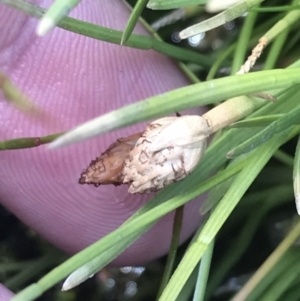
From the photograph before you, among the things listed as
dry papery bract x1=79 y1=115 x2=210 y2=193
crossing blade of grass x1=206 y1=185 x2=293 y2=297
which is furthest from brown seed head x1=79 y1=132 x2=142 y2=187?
crossing blade of grass x1=206 y1=185 x2=293 y2=297

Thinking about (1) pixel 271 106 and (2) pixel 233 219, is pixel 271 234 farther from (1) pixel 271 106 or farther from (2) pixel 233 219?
(1) pixel 271 106

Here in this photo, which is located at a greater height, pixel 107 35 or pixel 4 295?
pixel 107 35

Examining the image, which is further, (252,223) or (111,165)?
(252,223)

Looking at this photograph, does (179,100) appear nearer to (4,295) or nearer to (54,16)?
(54,16)

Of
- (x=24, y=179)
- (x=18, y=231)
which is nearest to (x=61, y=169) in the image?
(x=24, y=179)

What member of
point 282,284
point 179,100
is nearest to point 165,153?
point 179,100

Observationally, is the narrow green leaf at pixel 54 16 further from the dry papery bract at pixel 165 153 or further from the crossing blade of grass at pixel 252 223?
the crossing blade of grass at pixel 252 223
